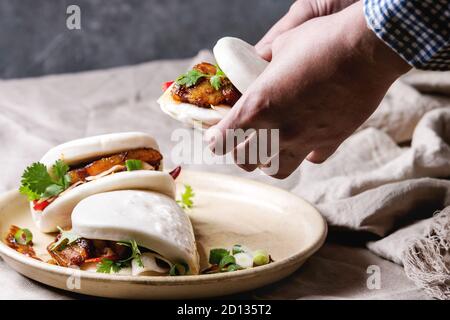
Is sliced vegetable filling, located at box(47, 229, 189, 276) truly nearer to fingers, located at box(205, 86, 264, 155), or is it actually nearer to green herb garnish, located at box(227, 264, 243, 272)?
green herb garnish, located at box(227, 264, 243, 272)

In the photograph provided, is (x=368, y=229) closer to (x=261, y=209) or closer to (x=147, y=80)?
(x=261, y=209)

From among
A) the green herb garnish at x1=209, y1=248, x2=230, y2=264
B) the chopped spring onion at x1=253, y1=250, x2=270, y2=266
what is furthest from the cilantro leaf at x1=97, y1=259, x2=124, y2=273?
the chopped spring onion at x1=253, y1=250, x2=270, y2=266

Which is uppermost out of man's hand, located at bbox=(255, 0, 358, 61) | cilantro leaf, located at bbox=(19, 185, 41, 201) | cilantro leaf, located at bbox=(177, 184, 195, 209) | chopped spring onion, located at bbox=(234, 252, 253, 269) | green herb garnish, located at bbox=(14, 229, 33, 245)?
man's hand, located at bbox=(255, 0, 358, 61)

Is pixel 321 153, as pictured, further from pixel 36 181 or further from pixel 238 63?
pixel 36 181

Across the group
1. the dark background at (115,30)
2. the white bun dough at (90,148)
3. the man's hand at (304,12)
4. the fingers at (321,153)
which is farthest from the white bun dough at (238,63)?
the dark background at (115,30)
